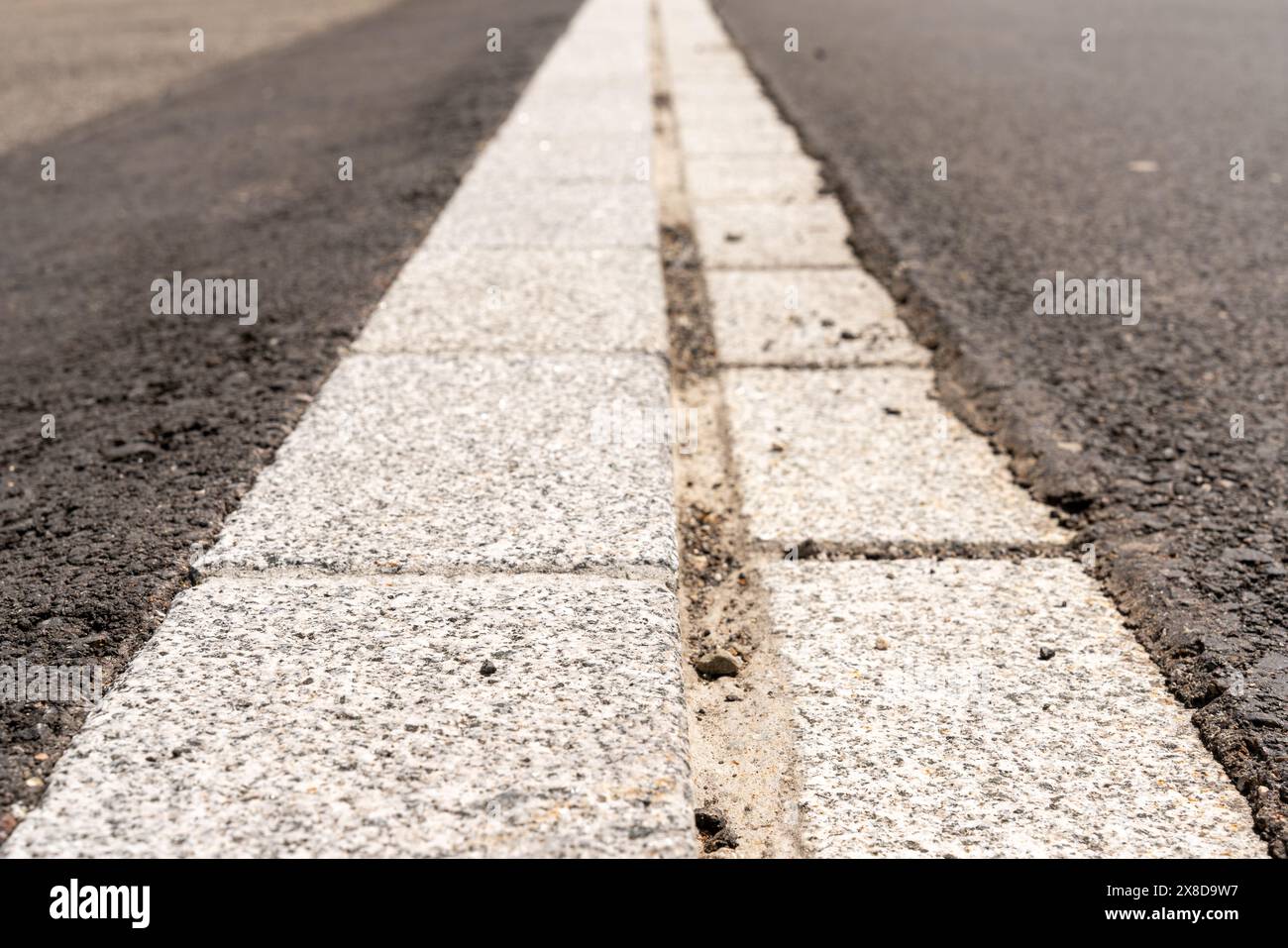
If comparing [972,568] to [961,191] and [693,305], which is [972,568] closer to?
[693,305]

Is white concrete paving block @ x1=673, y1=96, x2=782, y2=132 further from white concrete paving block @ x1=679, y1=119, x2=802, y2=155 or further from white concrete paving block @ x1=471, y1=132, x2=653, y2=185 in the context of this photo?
white concrete paving block @ x1=471, y1=132, x2=653, y2=185

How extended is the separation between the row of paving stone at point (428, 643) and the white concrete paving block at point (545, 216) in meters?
0.78

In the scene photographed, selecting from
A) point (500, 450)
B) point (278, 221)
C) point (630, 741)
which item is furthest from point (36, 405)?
point (630, 741)

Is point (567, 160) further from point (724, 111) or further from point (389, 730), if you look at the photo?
point (389, 730)

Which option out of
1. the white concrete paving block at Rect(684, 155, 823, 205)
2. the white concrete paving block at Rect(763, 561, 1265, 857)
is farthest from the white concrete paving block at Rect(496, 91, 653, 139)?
the white concrete paving block at Rect(763, 561, 1265, 857)

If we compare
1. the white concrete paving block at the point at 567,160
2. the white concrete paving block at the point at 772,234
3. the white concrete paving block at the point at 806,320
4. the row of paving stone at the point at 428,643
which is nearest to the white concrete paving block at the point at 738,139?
the white concrete paving block at the point at 567,160

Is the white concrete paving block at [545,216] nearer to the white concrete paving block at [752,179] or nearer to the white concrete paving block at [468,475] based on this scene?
the white concrete paving block at [752,179]

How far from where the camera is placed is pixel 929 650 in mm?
1418

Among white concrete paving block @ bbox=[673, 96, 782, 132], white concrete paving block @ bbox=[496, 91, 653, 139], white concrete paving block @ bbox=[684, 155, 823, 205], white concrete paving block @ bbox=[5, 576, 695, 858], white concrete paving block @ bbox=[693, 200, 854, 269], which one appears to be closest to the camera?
white concrete paving block @ bbox=[5, 576, 695, 858]

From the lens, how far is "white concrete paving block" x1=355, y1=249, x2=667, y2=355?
94.3 inches

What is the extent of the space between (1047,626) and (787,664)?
1.28 feet

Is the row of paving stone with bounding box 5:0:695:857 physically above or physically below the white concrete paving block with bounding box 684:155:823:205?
below

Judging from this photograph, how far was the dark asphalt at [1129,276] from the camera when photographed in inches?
58.7

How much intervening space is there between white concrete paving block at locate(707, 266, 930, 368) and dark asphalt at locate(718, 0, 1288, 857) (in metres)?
0.09
